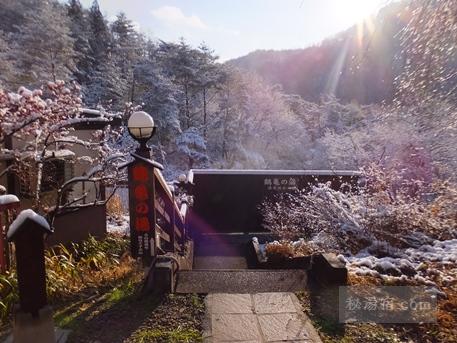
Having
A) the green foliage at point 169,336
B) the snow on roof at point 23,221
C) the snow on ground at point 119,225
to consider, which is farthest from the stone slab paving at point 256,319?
the snow on ground at point 119,225

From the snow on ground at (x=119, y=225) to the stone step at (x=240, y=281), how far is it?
4.16 metres

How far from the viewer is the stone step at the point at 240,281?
10.5ft

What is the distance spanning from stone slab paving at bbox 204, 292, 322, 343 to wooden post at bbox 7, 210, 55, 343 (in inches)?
42.0

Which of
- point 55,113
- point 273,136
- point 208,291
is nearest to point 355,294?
point 208,291

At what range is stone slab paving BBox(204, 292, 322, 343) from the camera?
233 centimetres

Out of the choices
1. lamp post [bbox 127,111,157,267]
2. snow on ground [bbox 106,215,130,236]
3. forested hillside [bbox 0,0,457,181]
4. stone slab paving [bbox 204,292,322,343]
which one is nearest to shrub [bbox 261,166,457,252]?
stone slab paving [bbox 204,292,322,343]

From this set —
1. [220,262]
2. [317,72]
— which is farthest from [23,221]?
[317,72]

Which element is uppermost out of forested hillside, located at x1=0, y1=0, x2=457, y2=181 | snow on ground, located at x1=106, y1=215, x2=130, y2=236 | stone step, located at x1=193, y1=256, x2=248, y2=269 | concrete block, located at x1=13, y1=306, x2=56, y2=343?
forested hillside, located at x1=0, y1=0, x2=457, y2=181

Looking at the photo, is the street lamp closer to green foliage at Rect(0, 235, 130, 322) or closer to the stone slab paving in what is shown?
green foliage at Rect(0, 235, 130, 322)

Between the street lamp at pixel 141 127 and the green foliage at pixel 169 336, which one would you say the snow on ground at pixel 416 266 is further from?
the street lamp at pixel 141 127

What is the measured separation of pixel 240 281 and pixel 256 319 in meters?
0.89

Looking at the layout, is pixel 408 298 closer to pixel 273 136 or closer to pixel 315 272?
pixel 315 272

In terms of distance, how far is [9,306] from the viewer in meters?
2.75

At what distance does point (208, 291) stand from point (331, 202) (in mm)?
3328
